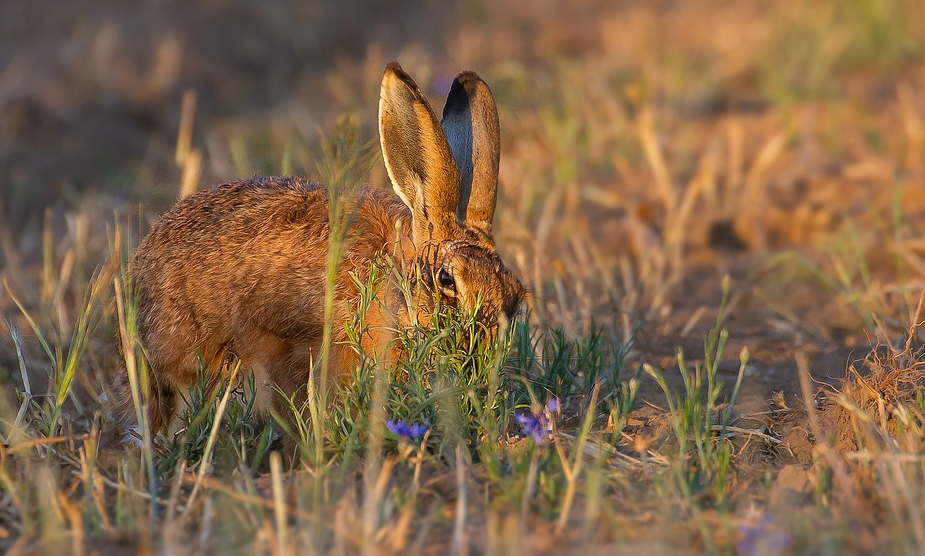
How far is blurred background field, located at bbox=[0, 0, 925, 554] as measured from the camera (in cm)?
307

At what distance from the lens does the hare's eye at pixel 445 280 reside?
3.61 m

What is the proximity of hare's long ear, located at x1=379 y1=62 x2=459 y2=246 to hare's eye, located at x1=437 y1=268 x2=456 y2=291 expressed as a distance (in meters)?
0.19

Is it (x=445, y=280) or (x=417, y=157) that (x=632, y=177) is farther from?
(x=445, y=280)

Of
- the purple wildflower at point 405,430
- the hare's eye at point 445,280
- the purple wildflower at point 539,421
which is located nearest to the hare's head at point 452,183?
the hare's eye at point 445,280

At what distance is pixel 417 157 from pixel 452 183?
0.14 metres

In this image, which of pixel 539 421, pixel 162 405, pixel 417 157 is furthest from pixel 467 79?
pixel 162 405

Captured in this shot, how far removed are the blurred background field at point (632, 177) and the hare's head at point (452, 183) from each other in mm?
454

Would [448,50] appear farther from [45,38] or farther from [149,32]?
[45,38]

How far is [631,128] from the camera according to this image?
7.33 metres

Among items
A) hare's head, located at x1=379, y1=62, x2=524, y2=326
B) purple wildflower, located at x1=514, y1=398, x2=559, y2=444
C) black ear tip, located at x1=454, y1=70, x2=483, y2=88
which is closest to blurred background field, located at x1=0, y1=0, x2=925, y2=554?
purple wildflower, located at x1=514, y1=398, x2=559, y2=444

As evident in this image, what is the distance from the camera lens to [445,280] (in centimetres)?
363

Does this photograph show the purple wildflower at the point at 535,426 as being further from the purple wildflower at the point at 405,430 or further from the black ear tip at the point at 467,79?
the black ear tip at the point at 467,79

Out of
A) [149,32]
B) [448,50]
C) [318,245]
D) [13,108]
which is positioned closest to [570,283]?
[318,245]

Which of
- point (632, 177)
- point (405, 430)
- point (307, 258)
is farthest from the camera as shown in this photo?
point (632, 177)
